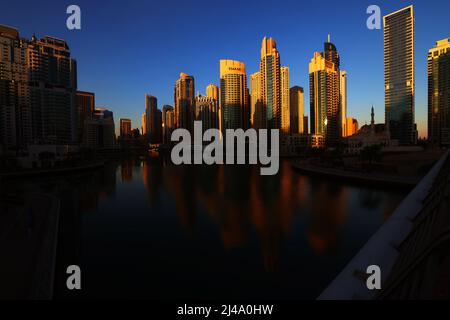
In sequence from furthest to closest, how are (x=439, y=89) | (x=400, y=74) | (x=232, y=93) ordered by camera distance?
(x=232, y=93) → (x=439, y=89) → (x=400, y=74)

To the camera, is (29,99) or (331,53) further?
(331,53)

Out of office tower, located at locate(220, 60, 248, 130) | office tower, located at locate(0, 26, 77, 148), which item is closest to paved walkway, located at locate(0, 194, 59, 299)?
office tower, located at locate(0, 26, 77, 148)

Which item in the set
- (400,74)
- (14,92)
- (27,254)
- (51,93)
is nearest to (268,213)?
(27,254)

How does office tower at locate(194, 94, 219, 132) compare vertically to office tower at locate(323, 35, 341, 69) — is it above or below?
below

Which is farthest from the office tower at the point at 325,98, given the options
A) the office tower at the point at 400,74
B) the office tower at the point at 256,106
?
the office tower at the point at 256,106

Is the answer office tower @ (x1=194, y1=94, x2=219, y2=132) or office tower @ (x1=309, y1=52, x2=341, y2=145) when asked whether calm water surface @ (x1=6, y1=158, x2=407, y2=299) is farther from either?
office tower @ (x1=194, y1=94, x2=219, y2=132)

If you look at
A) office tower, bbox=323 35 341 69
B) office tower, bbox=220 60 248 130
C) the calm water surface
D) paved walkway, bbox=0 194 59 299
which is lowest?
the calm water surface

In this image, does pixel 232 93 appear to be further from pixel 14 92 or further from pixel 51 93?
pixel 14 92

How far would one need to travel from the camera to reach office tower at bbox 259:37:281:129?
424 feet

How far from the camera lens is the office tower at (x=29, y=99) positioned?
9356cm

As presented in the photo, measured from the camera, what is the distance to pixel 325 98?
143 m

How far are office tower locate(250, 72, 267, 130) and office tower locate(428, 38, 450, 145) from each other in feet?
277

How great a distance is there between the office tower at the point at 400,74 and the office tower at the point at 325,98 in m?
28.0

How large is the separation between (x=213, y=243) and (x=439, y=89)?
158 meters
